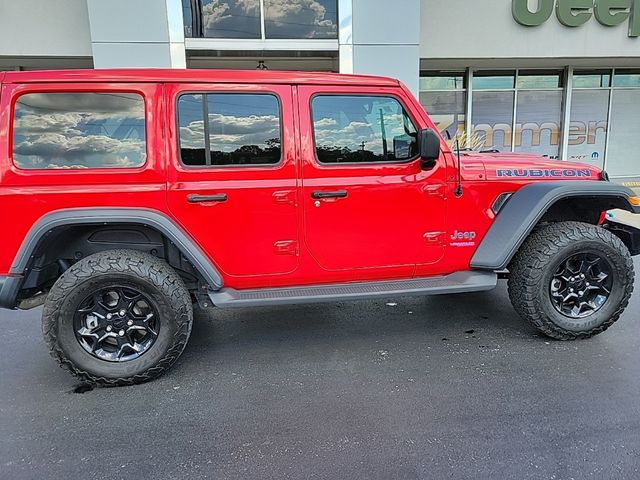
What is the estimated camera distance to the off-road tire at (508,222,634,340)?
11.8 feet

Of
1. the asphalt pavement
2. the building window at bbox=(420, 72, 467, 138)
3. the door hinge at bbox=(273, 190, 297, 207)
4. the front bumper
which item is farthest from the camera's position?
the building window at bbox=(420, 72, 467, 138)

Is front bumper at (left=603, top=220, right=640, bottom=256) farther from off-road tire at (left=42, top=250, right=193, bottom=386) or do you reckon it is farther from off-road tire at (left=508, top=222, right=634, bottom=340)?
off-road tire at (left=42, top=250, right=193, bottom=386)

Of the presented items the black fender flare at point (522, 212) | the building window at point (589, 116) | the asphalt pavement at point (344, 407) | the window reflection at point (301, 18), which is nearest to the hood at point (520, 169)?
the black fender flare at point (522, 212)

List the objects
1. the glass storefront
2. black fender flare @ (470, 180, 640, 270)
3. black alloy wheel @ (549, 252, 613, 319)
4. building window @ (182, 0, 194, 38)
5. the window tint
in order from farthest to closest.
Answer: the glass storefront
building window @ (182, 0, 194, 38)
black alloy wheel @ (549, 252, 613, 319)
black fender flare @ (470, 180, 640, 270)
the window tint

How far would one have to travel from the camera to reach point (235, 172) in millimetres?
3248

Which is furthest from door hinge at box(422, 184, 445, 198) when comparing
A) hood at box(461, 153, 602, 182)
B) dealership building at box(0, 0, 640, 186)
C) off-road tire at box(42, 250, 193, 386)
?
dealership building at box(0, 0, 640, 186)

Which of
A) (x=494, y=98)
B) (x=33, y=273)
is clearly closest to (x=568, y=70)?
(x=494, y=98)

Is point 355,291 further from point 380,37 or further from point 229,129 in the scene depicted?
point 380,37

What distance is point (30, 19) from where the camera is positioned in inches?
351

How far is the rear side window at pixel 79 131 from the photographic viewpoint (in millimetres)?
3014

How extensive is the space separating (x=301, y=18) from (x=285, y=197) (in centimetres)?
697

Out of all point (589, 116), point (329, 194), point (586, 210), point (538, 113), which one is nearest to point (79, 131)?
point (329, 194)

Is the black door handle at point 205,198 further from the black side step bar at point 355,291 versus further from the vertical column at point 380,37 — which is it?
the vertical column at point 380,37

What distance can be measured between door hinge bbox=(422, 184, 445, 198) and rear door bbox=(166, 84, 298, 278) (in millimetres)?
1003
